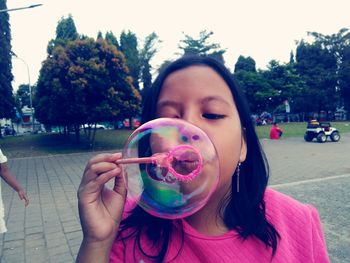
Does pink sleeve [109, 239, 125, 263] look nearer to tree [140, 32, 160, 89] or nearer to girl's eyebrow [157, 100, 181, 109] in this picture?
girl's eyebrow [157, 100, 181, 109]

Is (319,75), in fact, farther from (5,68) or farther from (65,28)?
(5,68)

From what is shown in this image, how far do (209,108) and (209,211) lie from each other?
47 centimetres

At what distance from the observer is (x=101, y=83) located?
540 inches

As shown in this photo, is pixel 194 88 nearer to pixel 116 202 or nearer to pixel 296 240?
pixel 116 202

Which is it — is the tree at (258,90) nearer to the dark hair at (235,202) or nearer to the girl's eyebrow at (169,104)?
the dark hair at (235,202)

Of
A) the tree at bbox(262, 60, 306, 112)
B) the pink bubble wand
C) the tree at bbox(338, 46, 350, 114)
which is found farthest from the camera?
the tree at bbox(338, 46, 350, 114)

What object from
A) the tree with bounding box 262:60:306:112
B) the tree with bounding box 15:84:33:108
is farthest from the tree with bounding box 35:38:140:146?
the tree with bounding box 15:84:33:108

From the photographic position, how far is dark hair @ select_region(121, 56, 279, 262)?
1.27 meters

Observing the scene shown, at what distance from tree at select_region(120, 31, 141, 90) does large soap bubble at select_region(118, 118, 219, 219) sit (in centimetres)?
3410

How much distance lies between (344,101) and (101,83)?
3938cm

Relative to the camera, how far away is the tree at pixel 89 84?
1353 cm

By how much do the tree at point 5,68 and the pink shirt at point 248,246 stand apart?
24.0m

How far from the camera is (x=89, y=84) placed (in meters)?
13.6

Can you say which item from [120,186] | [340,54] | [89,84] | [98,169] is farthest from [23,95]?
[98,169]
